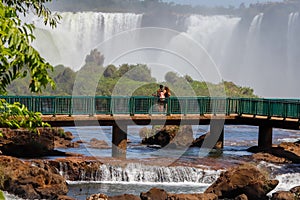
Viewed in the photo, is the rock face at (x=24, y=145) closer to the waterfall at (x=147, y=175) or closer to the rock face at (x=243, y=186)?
the waterfall at (x=147, y=175)

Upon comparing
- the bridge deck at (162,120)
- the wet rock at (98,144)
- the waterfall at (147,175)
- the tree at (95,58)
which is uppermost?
the tree at (95,58)

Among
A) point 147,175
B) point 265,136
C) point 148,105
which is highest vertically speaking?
point 148,105

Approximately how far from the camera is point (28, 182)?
707 inches

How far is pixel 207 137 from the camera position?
30.7 meters

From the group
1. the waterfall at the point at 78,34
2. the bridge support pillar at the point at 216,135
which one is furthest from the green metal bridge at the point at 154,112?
the waterfall at the point at 78,34

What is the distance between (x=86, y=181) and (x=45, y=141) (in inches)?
196

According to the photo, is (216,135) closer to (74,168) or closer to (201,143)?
(201,143)

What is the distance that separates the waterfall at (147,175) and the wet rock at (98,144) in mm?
6979

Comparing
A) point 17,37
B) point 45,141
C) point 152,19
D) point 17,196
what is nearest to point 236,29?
point 152,19

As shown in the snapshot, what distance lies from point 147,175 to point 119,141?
4097mm

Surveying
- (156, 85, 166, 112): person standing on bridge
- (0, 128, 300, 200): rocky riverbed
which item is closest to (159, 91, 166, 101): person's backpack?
(156, 85, 166, 112): person standing on bridge

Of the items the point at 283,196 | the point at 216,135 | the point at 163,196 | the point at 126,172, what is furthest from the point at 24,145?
the point at 283,196

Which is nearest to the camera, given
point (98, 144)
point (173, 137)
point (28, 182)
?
point (28, 182)

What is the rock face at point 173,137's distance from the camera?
98.8 feet
